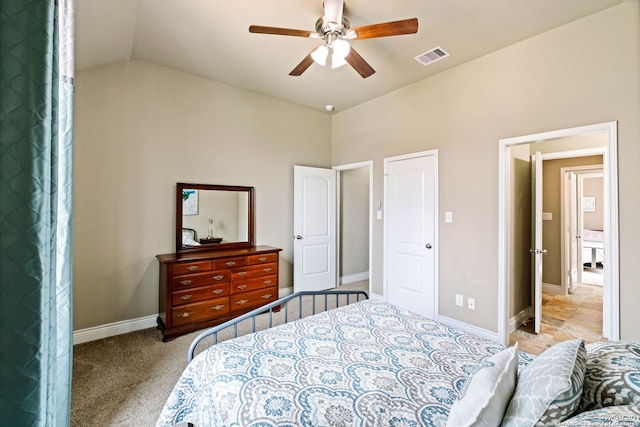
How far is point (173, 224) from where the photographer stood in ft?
11.0

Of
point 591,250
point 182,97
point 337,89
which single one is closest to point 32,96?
point 182,97

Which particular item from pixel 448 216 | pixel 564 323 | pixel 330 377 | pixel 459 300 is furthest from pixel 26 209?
pixel 564 323

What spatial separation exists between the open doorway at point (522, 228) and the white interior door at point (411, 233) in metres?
0.75

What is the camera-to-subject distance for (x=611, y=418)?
0.65 m

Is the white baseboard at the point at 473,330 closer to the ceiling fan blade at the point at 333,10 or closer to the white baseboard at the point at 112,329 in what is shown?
the ceiling fan blade at the point at 333,10

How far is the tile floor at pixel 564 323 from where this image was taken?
295cm

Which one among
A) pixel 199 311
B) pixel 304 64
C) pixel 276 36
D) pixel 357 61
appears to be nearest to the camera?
pixel 357 61

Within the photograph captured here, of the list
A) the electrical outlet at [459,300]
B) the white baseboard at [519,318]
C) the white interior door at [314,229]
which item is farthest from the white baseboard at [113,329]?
the white baseboard at [519,318]

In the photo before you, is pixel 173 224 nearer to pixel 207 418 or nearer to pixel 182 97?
pixel 182 97

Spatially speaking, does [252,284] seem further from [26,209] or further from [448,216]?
[26,209]

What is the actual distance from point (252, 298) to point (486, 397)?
2.96 meters

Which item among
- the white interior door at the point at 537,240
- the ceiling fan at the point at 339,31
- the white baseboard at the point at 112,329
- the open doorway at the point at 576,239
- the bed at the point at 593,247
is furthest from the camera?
the bed at the point at 593,247

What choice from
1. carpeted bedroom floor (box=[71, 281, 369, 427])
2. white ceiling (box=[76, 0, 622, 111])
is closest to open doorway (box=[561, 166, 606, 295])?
white ceiling (box=[76, 0, 622, 111])

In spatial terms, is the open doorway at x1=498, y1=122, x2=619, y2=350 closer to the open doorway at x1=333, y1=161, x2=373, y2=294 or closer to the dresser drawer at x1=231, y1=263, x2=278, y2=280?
the open doorway at x1=333, y1=161, x2=373, y2=294
